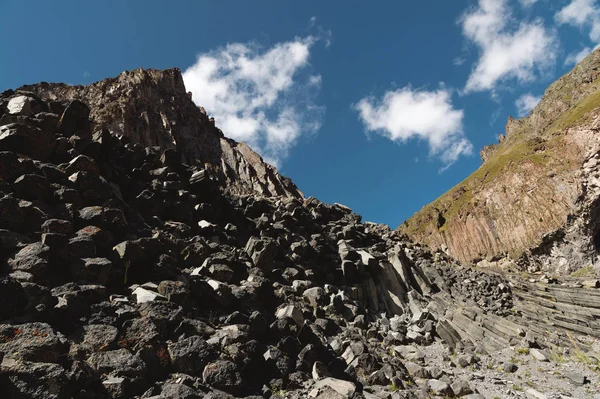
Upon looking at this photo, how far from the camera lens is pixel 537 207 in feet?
199

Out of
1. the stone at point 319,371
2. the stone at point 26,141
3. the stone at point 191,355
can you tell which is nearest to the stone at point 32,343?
the stone at point 191,355

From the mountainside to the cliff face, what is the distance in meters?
38.8

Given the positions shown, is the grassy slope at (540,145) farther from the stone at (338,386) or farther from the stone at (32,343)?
the stone at (32,343)

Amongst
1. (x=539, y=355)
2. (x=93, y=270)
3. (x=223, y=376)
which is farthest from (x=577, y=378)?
(x=93, y=270)

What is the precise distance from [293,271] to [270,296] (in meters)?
4.29

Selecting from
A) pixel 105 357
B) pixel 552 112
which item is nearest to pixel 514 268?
pixel 105 357

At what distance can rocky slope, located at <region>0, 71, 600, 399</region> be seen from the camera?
9.99 m

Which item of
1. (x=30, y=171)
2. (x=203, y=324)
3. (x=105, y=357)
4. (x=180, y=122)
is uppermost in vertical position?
(x=180, y=122)

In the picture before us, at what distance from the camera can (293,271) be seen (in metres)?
21.9

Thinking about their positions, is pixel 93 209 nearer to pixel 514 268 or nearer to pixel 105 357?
pixel 105 357

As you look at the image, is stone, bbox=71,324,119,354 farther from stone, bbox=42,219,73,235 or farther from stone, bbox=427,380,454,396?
stone, bbox=427,380,454,396

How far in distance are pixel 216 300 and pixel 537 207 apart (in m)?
63.6

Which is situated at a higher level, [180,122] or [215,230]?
[180,122]

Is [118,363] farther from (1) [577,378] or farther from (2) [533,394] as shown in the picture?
(1) [577,378]
